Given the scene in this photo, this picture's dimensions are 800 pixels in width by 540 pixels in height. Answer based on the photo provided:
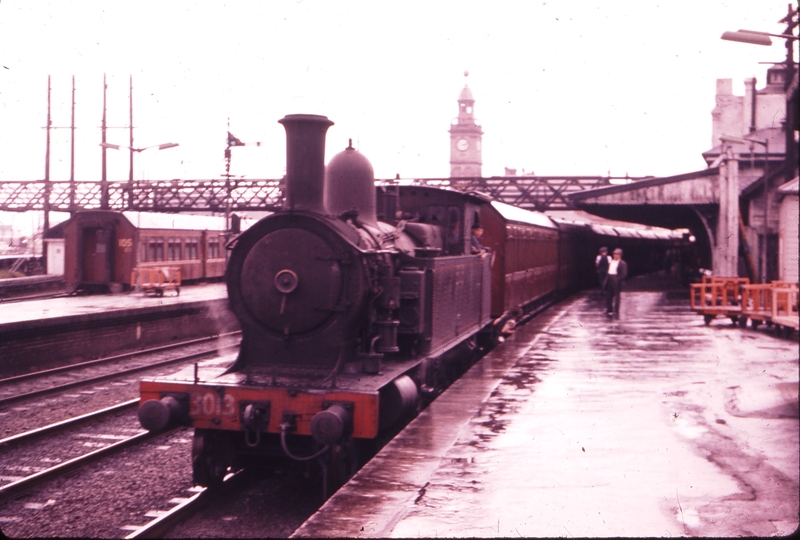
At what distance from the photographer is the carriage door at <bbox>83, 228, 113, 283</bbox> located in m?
22.7

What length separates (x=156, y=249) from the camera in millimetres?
23844

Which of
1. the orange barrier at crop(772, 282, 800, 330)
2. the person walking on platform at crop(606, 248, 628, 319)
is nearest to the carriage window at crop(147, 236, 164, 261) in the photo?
the person walking on platform at crop(606, 248, 628, 319)

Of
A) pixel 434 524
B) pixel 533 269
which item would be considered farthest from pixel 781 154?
pixel 434 524

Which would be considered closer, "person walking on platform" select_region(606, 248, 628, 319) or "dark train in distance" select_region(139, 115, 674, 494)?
"dark train in distance" select_region(139, 115, 674, 494)

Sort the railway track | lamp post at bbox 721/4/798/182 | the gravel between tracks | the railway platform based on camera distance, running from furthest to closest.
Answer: the railway platform
the railway track
lamp post at bbox 721/4/798/182
the gravel between tracks

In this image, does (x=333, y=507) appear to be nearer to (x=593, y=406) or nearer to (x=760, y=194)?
(x=593, y=406)

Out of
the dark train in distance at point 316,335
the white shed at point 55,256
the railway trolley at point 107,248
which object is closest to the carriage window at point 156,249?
the railway trolley at point 107,248

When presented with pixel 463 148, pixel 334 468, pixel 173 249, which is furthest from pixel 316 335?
pixel 463 148

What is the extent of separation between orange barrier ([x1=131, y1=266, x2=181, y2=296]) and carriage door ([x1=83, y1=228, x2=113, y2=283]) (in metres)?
1.02

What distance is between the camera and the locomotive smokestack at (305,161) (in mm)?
6379

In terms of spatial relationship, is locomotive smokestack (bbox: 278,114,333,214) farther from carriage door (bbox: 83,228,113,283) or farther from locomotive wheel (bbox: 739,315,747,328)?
carriage door (bbox: 83,228,113,283)

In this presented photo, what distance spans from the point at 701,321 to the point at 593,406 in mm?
9591

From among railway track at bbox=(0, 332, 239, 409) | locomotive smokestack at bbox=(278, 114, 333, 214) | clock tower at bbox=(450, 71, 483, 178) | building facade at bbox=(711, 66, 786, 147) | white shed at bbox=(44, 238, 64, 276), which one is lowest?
railway track at bbox=(0, 332, 239, 409)

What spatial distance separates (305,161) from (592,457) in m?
3.29
